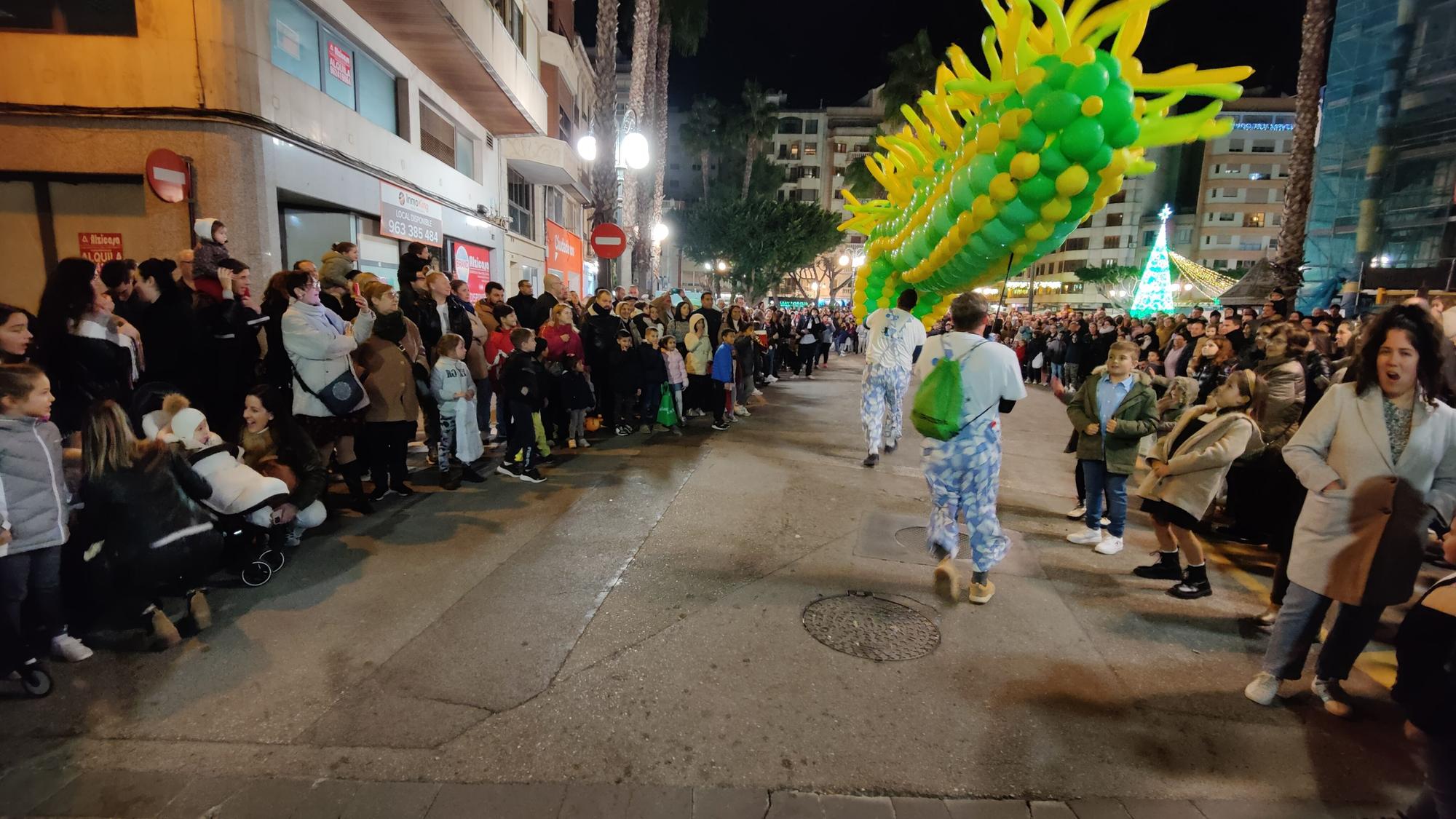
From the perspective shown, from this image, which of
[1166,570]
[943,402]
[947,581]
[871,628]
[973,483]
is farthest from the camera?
[1166,570]

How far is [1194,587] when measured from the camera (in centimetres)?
449

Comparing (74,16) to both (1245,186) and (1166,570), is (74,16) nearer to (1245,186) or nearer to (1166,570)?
(1166,570)

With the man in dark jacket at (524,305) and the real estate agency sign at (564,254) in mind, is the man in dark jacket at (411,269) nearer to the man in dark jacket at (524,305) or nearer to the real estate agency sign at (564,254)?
the man in dark jacket at (524,305)

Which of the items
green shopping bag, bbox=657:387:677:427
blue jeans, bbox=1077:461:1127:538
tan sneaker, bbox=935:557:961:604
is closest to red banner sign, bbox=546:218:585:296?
green shopping bag, bbox=657:387:677:427

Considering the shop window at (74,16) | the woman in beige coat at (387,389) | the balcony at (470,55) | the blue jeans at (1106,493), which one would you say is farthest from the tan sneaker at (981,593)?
the balcony at (470,55)

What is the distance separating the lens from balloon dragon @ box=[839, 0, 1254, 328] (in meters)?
3.69

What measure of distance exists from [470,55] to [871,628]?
506 inches

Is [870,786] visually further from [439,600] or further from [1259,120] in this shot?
[1259,120]

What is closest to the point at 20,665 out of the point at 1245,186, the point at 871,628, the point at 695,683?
the point at 695,683

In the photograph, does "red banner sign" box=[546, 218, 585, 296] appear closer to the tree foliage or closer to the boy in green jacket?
the tree foliage

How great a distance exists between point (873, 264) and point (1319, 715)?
5788 mm

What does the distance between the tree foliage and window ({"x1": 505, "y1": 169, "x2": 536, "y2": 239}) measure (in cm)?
1801

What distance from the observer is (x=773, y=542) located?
5.15 metres

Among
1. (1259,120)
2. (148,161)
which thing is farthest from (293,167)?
(1259,120)
